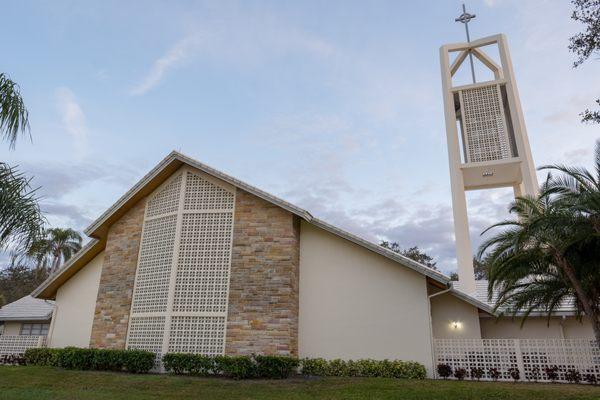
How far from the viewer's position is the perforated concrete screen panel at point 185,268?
1568cm

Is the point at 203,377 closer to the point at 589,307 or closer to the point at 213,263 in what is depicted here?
the point at 213,263

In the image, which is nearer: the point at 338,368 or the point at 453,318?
the point at 338,368

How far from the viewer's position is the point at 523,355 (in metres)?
14.3

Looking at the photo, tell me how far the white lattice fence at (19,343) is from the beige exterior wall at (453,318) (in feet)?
58.8

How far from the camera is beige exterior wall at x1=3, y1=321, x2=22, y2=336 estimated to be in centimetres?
2428

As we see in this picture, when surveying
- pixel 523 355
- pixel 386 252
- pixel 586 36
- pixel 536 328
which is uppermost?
pixel 586 36

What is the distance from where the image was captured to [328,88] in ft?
63.6

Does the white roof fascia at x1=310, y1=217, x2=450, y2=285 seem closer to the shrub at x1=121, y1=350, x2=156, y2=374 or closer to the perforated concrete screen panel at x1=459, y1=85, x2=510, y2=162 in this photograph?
the shrub at x1=121, y1=350, x2=156, y2=374

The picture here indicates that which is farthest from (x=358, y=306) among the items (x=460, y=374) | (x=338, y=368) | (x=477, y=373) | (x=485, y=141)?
(x=485, y=141)

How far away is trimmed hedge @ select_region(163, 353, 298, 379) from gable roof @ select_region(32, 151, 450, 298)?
15.9 ft

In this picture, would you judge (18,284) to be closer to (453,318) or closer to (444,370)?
(453,318)

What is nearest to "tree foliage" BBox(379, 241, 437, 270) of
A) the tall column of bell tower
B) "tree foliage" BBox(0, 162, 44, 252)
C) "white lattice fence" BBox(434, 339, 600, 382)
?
the tall column of bell tower

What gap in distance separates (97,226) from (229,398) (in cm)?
1074

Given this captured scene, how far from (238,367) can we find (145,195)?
340 inches
